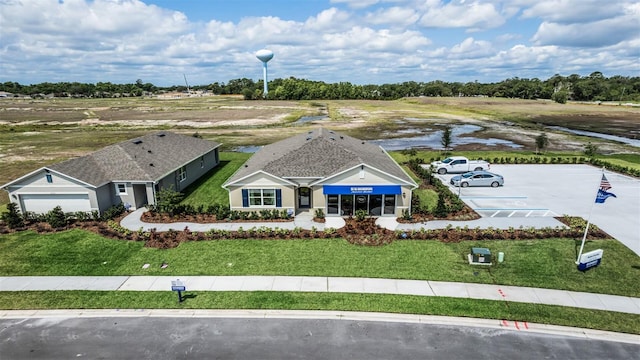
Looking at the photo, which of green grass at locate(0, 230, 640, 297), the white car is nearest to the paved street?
green grass at locate(0, 230, 640, 297)

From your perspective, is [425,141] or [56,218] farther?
[425,141]

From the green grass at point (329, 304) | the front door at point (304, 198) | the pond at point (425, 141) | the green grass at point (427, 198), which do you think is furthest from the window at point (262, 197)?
the pond at point (425, 141)

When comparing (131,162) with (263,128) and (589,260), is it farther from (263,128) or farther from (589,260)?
(263,128)

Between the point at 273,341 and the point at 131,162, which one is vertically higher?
the point at 131,162

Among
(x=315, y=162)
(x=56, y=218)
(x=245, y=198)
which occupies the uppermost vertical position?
(x=315, y=162)

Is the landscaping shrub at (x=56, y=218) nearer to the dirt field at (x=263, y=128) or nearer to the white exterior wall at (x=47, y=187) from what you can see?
the white exterior wall at (x=47, y=187)

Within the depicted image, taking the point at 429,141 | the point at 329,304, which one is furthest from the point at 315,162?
the point at 429,141

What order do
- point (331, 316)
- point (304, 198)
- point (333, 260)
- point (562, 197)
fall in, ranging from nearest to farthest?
1. point (331, 316)
2. point (333, 260)
3. point (304, 198)
4. point (562, 197)

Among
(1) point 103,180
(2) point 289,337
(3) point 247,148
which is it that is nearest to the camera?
(2) point 289,337

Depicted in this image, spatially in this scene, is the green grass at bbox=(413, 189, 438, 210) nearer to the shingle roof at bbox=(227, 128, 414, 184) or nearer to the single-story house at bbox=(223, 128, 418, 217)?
the shingle roof at bbox=(227, 128, 414, 184)
